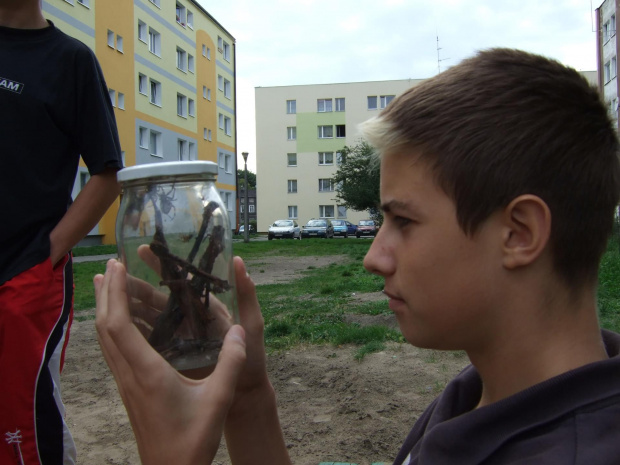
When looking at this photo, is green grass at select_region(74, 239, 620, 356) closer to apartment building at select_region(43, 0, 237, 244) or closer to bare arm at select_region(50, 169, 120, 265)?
bare arm at select_region(50, 169, 120, 265)

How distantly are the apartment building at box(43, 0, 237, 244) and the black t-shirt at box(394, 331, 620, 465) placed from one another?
24180 mm

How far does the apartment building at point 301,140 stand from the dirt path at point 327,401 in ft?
161

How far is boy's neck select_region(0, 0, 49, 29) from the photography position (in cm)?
215

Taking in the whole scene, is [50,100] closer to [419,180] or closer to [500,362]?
[419,180]

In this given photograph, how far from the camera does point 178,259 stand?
1194mm

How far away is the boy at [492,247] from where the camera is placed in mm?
1092

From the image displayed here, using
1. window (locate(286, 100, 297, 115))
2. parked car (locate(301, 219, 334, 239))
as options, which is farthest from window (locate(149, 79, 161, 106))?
window (locate(286, 100, 297, 115))

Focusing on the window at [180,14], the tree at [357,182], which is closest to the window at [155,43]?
the window at [180,14]

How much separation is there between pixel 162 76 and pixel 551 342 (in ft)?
113

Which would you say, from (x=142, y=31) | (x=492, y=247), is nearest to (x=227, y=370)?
(x=492, y=247)

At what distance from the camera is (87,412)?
4238mm

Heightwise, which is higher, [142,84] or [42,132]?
[142,84]

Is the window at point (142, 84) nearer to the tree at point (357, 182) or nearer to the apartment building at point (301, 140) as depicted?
the tree at point (357, 182)

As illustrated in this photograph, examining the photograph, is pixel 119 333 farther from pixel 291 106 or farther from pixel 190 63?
pixel 291 106
